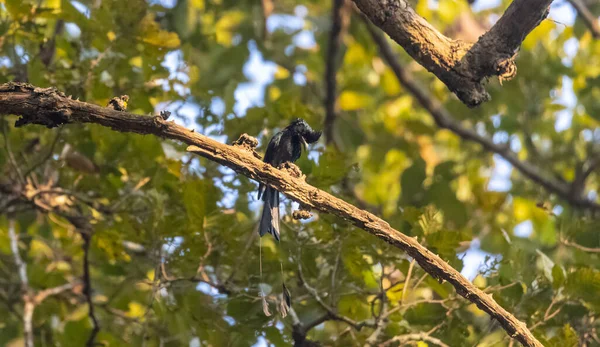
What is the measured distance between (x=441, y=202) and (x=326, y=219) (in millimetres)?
1175

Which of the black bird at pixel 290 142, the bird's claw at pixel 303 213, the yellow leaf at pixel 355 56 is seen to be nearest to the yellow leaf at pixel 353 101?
the yellow leaf at pixel 355 56

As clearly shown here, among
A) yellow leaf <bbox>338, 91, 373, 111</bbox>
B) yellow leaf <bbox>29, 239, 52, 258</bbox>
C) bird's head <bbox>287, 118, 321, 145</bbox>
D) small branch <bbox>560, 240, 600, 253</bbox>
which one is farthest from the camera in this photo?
yellow leaf <bbox>338, 91, 373, 111</bbox>

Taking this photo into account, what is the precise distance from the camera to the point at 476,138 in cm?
444

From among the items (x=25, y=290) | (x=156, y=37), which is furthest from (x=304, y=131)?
(x=25, y=290)

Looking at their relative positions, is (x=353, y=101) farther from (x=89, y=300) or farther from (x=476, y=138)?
(x=89, y=300)

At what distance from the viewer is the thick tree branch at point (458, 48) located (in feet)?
6.59

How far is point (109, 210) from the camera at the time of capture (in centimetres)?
280

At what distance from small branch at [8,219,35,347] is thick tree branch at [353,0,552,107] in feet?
6.51

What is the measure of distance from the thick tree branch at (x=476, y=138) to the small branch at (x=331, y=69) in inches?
9.2

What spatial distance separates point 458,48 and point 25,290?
2.23 metres

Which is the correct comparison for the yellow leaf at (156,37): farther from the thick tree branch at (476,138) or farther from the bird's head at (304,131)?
the thick tree branch at (476,138)

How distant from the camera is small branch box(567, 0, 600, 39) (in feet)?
11.7

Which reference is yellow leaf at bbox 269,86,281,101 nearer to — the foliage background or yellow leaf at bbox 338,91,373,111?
yellow leaf at bbox 338,91,373,111

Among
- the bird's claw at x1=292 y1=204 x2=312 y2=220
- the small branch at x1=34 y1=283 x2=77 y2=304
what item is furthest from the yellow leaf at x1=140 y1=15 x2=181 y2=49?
the small branch at x1=34 y1=283 x2=77 y2=304
